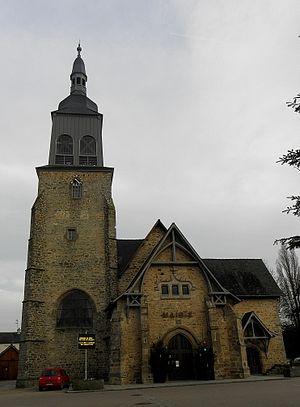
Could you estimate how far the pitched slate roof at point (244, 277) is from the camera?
30.1 metres

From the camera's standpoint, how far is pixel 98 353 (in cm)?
2534

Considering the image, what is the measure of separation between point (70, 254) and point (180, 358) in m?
10.3

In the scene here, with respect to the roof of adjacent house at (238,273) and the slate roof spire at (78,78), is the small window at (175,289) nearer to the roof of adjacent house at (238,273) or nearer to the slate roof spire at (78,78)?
the roof of adjacent house at (238,273)

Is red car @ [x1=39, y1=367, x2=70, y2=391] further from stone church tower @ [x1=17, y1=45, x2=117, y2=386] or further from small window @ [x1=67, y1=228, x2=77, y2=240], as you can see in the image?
small window @ [x1=67, y1=228, x2=77, y2=240]

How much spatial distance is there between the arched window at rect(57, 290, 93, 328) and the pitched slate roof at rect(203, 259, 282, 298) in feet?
34.6

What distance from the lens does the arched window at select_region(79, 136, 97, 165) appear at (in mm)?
30984

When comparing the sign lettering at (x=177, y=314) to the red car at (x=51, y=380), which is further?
the sign lettering at (x=177, y=314)

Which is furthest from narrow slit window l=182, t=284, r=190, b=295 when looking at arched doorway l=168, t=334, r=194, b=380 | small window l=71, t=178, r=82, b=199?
small window l=71, t=178, r=82, b=199

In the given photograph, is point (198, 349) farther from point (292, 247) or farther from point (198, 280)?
point (292, 247)

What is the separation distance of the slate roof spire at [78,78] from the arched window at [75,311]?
1775cm

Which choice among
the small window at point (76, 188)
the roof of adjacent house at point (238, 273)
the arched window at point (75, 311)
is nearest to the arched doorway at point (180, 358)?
the arched window at point (75, 311)

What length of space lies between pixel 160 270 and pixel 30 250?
9.13 m

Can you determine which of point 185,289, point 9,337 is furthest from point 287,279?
point 9,337

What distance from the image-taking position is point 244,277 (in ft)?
104
